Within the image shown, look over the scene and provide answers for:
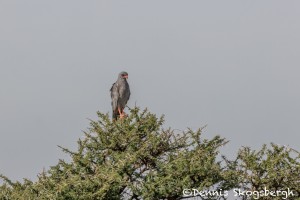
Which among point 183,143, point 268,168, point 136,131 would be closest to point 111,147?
point 136,131

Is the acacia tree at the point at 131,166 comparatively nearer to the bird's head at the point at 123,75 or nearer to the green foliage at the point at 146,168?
the green foliage at the point at 146,168

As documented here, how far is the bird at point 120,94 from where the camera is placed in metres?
26.1

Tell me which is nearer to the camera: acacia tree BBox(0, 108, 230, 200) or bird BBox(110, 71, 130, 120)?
acacia tree BBox(0, 108, 230, 200)

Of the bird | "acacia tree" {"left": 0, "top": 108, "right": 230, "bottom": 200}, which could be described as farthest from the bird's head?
"acacia tree" {"left": 0, "top": 108, "right": 230, "bottom": 200}

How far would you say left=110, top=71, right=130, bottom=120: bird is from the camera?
26.1 metres

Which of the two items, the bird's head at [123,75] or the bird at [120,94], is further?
the bird's head at [123,75]

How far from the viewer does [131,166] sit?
66.4ft

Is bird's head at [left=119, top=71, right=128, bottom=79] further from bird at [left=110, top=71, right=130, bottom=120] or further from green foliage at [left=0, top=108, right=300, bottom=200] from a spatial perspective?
green foliage at [left=0, top=108, right=300, bottom=200]

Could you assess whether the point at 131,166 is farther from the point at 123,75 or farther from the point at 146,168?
the point at 123,75

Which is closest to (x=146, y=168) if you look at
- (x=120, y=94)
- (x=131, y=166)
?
(x=131, y=166)

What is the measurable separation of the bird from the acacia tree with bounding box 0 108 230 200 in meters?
4.98

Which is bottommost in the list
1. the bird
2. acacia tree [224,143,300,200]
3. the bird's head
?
acacia tree [224,143,300,200]

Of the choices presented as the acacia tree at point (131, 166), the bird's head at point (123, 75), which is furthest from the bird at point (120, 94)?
the acacia tree at point (131, 166)

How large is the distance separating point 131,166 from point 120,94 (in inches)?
257
